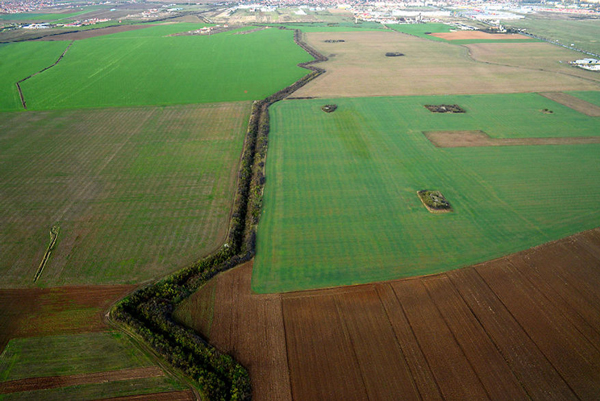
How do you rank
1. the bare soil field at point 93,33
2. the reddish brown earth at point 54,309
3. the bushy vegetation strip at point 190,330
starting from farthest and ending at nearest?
1. the bare soil field at point 93,33
2. the reddish brown earth at point 54,309
3. the bushy vegetation strip at point 190,330

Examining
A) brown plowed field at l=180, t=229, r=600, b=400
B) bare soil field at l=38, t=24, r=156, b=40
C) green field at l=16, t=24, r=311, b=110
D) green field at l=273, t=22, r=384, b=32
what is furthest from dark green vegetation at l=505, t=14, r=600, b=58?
bare soil field at l=38, t=24, r=156, b=40

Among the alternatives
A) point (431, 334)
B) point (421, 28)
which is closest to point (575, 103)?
point (431, 334)

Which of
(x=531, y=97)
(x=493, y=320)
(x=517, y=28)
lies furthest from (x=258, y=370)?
(x=517, y=28)

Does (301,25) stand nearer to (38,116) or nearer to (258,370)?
(38,116)

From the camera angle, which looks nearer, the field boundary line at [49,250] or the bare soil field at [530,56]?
the field boundary line at [49,250]

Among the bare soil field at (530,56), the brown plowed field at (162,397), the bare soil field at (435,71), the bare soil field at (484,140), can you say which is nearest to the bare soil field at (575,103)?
the bare soil field at (435,71)

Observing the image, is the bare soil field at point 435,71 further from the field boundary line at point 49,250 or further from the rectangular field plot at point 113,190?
the field boundary line at point 49,250
